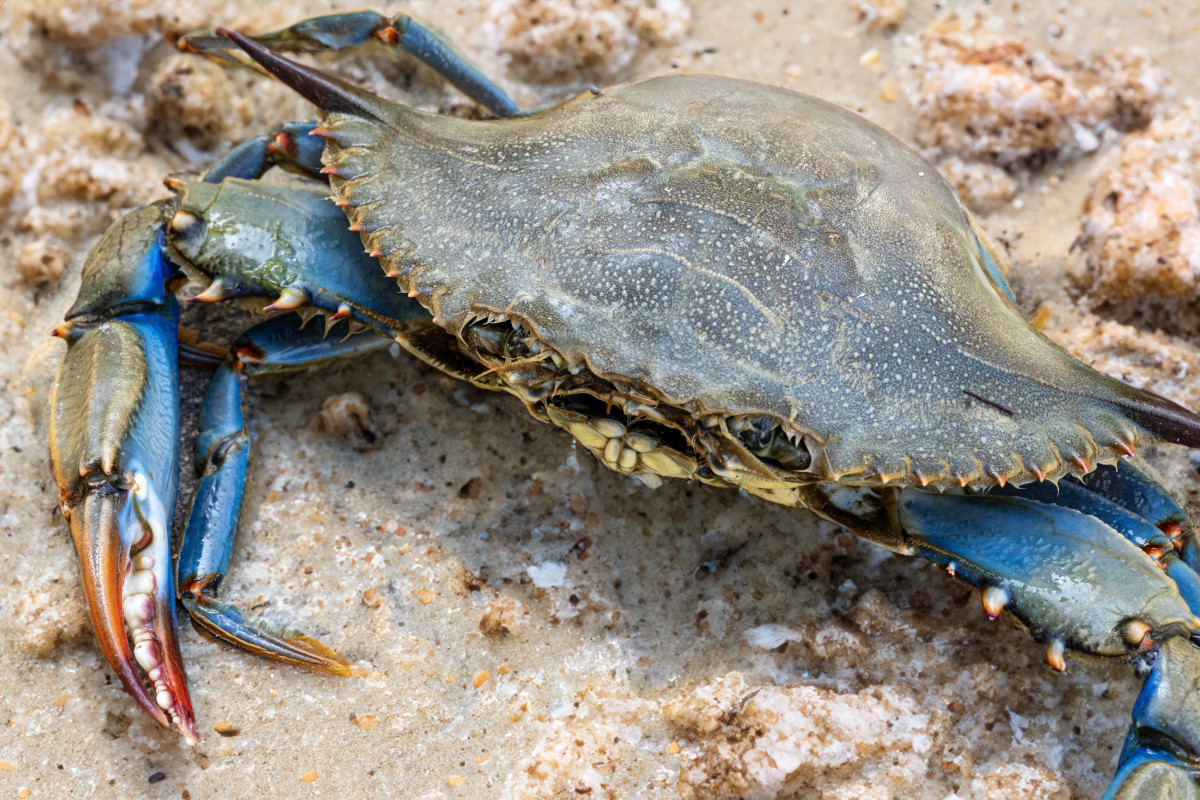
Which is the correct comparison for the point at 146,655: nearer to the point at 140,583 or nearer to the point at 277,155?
the point at 140,583

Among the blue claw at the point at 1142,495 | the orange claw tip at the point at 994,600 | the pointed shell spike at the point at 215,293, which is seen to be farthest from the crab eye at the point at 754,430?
the pointed shell spike at the point at 215,293

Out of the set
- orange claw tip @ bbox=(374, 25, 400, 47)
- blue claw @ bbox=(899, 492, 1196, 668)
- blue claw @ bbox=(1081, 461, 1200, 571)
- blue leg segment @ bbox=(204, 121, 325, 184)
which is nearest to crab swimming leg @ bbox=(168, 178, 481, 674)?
blue leg segment @ bbox=(204, 121, 325, 184)

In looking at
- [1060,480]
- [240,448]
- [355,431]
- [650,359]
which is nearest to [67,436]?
[240,448]

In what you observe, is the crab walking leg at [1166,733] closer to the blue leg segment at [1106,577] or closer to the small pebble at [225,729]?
the blue leg segment at [1106,577]

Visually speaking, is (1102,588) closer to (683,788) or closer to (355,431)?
(683,788)

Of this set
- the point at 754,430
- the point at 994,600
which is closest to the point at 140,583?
the point at 754,430
